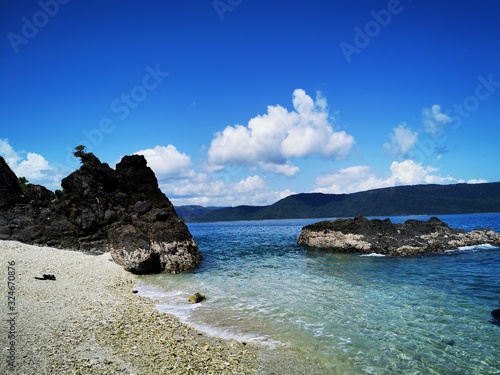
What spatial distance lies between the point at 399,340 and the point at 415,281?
1299cm

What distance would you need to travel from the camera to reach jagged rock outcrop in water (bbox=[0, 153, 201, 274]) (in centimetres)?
2998

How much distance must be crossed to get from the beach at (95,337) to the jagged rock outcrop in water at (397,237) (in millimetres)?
33995

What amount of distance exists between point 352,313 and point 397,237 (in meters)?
31.5

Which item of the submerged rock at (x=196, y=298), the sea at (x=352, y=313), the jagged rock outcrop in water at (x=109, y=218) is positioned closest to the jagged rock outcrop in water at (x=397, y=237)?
the sea at (x=352, y=313)

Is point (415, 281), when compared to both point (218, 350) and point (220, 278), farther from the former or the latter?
point (218, 350)

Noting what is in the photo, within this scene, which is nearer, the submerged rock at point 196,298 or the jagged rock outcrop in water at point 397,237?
the submerged rock at point 196,298

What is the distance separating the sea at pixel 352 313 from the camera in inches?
428

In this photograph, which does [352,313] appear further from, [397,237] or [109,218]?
[109,218]

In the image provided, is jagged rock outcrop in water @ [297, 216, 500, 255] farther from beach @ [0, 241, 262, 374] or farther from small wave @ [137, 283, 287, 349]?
beach @ [0, 241, 262, 374]

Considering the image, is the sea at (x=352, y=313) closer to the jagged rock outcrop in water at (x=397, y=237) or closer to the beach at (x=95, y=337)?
the beach at (x=95, y=337)

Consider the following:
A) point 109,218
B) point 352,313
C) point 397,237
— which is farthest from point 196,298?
point 397,237

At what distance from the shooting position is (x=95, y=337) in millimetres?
11391

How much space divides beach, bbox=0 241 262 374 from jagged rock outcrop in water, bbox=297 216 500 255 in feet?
112

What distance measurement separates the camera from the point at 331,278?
1000 inches
